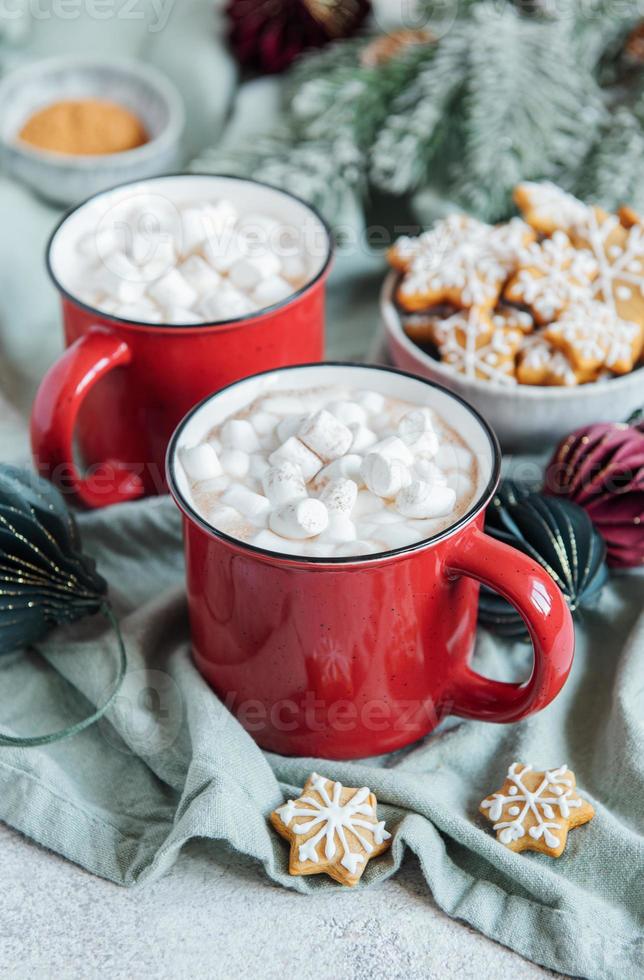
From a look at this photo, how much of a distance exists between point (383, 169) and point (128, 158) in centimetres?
27

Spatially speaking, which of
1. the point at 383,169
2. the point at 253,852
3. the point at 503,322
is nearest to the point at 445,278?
the point at 503,322

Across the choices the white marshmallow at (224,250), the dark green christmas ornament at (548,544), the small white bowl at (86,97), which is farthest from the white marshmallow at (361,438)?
the small white bowl at (86,97)

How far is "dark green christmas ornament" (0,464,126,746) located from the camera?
693 mm

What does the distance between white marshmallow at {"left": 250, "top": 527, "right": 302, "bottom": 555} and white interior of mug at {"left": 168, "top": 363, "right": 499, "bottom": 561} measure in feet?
0.16

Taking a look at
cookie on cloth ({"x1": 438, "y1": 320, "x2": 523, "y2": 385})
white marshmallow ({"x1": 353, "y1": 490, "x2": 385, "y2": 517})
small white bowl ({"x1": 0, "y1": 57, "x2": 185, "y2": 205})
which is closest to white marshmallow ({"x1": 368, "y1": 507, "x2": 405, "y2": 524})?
white marshmallow ({"x1": 353, "y1": 490, "x2": 385, "y2": 517})

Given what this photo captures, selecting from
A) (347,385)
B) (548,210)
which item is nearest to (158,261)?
(347,385)

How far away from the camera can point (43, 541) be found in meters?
0.71

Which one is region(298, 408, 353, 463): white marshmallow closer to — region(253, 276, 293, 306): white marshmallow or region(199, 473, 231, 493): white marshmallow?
region(199, 473, 231, 493): white marshmallow

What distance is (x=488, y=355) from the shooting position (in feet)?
2.68

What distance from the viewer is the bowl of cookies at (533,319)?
0.82 m

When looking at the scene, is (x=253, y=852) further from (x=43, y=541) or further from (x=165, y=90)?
(x=165, y=90)

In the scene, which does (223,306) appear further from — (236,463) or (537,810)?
(537,810)

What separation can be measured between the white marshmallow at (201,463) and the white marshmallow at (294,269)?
215 mm

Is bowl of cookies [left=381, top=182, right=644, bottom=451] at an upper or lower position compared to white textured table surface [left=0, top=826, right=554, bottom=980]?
upper
